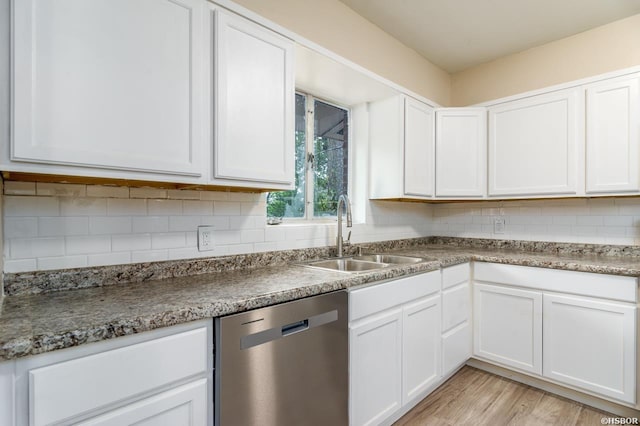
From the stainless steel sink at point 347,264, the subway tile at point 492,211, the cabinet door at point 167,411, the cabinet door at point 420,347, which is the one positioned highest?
the subway tile at point 492,211

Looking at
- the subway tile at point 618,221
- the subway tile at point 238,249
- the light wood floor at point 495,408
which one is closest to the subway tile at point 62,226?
the subway tile at point 238,249

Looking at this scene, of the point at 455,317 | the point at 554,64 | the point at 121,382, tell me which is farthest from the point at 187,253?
the point at 554,64

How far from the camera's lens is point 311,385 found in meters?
1.34

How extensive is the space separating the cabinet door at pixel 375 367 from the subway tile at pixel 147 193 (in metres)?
1.06

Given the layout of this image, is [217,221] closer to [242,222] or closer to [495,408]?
[242,222]

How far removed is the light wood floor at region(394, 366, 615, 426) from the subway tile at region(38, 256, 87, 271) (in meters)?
1.78

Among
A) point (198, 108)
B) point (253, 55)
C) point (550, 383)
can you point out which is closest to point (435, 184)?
point (550, 383)

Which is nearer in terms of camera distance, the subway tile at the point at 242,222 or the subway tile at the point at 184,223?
the subway tile at the point at 184,223

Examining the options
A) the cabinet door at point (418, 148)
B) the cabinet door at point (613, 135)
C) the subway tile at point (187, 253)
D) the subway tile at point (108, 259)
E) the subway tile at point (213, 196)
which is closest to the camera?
the subway tile at point (108, 259)

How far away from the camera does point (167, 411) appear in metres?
0.98

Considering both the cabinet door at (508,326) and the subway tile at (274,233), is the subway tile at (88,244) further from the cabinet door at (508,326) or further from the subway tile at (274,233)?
the cabinet door at (508,326)

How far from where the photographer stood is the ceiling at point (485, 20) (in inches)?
85.4

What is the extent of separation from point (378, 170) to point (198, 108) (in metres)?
1.59

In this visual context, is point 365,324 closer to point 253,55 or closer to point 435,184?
point 253,55
